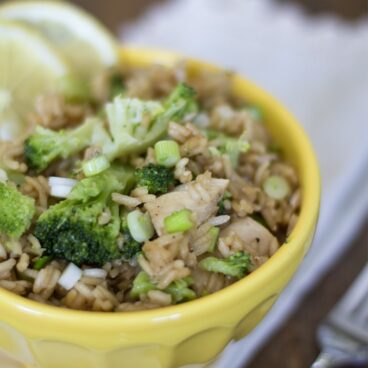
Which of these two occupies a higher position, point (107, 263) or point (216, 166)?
point (216, 166)

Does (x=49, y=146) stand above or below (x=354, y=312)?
above

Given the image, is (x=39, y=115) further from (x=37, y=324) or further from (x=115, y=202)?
(x=37, y=324)

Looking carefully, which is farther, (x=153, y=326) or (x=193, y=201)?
(x=193, y=201)

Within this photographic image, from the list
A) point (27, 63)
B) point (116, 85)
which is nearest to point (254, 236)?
point (116, 85)

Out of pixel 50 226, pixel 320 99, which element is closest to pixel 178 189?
pixel 50 226

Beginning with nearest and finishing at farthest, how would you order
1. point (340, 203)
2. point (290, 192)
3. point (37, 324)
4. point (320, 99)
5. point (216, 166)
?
point (37, 324), point (216, 166), point (290, 192), point (340, 203), point (320, 99)

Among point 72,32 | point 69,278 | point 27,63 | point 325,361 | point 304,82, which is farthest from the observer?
point 304,82

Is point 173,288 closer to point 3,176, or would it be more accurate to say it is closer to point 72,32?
point 3,176
